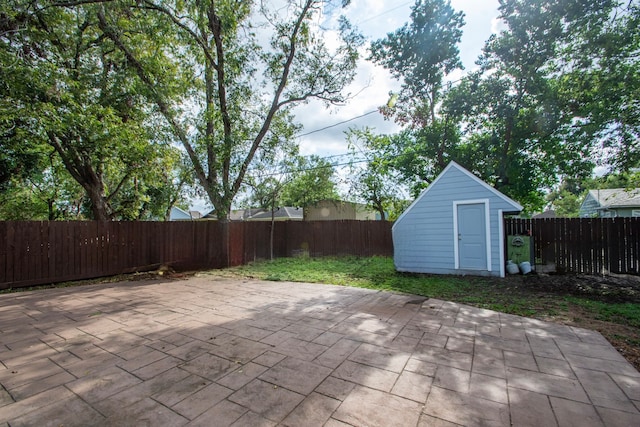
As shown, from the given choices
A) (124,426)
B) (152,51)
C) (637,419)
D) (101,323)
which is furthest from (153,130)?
(637,419)

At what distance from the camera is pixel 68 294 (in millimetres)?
5484

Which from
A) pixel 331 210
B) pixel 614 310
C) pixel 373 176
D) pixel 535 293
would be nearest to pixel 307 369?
pixel 614 310

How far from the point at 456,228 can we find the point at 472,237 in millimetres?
400

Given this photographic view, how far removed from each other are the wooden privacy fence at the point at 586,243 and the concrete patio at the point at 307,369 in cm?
467

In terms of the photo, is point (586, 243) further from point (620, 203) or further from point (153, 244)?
point (620, 203)

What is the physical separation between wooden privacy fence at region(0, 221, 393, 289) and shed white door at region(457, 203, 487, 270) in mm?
4671

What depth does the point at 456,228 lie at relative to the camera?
697 cm

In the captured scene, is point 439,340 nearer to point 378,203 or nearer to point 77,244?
point 77,244

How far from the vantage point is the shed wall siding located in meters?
6.58

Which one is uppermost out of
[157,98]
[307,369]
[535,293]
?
[157,98]

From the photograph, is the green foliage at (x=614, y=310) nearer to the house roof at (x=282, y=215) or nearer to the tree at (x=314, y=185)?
the tree at (x=314, y=185)

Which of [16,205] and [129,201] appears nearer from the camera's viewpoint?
[129,201]

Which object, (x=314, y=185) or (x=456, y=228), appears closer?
(x=456, y=228)

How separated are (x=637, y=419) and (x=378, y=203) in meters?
15.8
